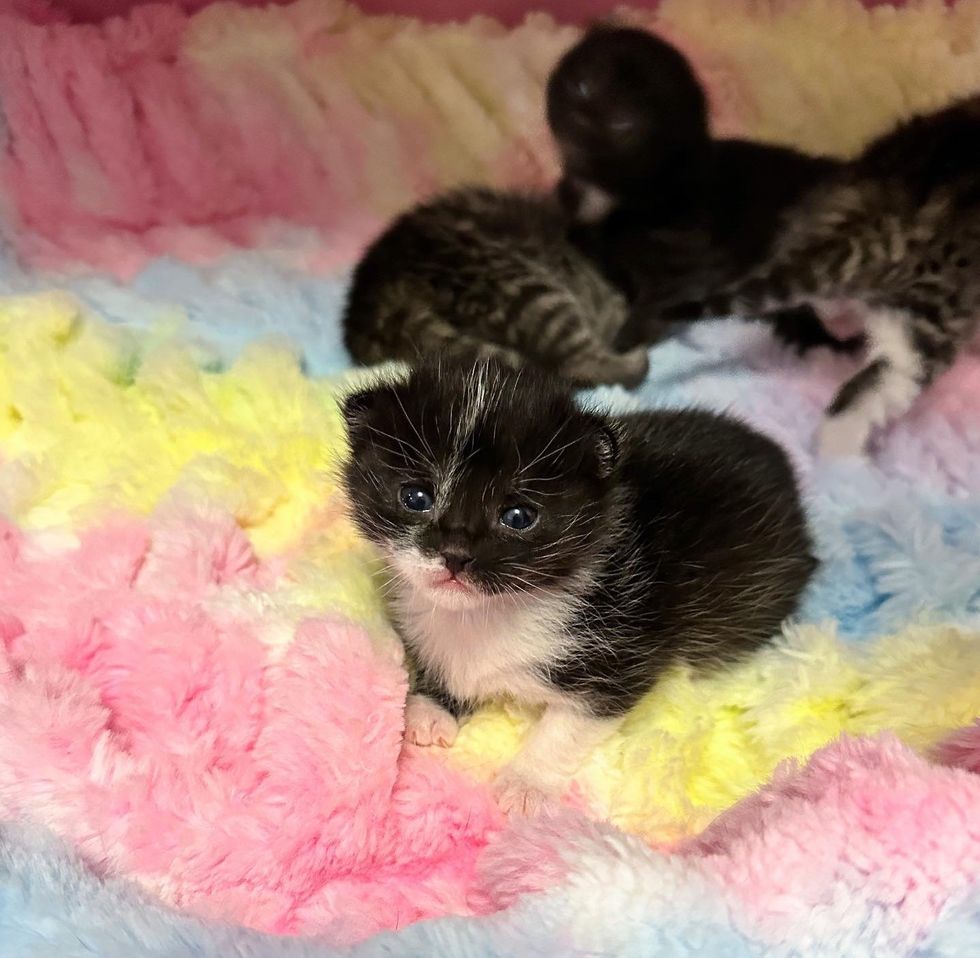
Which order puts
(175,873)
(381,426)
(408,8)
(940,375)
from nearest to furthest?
(175,873) < (381,426) < (940,375) < (408,8)

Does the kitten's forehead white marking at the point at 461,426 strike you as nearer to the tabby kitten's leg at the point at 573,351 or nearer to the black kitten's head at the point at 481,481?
the black kitten's head at the point at 481,481

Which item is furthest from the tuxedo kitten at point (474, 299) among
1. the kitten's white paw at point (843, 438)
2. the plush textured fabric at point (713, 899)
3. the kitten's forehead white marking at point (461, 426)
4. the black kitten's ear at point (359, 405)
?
the plush textured fabric at point (713, 899)

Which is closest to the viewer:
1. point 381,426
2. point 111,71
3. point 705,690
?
point 381,426

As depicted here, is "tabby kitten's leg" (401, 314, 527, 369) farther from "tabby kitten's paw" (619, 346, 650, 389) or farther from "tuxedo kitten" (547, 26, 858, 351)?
"tuxedo kitten" (547, 26, 858, 351)

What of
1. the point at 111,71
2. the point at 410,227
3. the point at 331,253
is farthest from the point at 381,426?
the point at 111,71

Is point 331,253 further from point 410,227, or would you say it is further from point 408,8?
point 408,8

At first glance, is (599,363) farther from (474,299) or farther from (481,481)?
(481,481)
